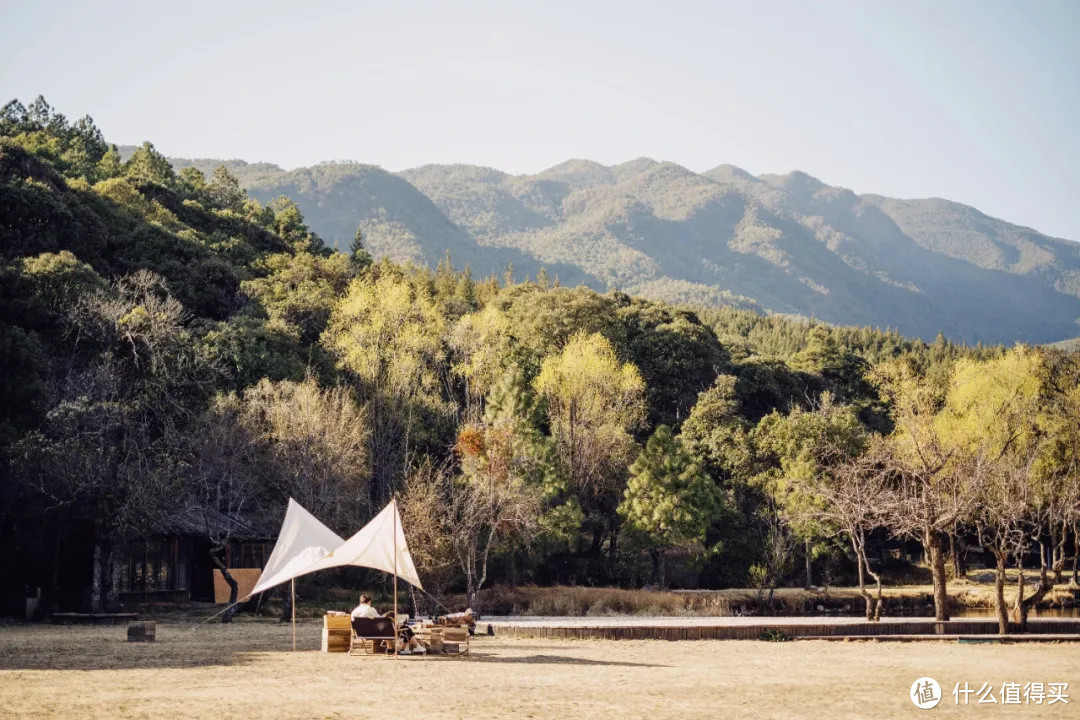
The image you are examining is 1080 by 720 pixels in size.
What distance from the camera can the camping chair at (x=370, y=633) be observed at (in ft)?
68.9

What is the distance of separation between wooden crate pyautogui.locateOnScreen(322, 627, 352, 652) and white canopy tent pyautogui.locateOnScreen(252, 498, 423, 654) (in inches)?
39.1

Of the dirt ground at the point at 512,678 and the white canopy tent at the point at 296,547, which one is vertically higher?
the white canopy tent at the point at 296,547

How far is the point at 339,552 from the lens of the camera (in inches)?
891

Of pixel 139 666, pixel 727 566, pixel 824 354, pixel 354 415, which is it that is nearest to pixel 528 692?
pixel 139 666

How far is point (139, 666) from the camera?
59.1 ft

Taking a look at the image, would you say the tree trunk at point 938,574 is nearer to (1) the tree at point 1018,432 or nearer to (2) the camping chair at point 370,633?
(1) the tree at point 1018,432


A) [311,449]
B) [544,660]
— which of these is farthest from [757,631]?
[311,449]

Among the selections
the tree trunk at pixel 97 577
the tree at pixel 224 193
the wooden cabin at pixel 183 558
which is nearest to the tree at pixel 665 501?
the wooden cabin at pixel 183 558

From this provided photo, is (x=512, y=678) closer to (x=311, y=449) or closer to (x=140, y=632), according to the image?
(x=140, y=632)

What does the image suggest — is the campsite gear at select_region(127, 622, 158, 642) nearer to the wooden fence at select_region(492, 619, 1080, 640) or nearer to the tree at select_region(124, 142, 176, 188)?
the wooden fence at select_region(492, 619, 1080, 640)

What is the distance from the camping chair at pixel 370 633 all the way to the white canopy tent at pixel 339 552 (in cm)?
115

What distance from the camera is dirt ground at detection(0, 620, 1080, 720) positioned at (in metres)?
13.9

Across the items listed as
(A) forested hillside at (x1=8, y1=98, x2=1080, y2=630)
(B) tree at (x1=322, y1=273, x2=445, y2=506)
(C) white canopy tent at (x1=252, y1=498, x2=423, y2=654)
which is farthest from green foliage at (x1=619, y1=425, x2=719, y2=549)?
(C) white canopy tent at (x1=252, y1=498, x2=423, y2=654)

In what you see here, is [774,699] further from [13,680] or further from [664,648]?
[13,680]
